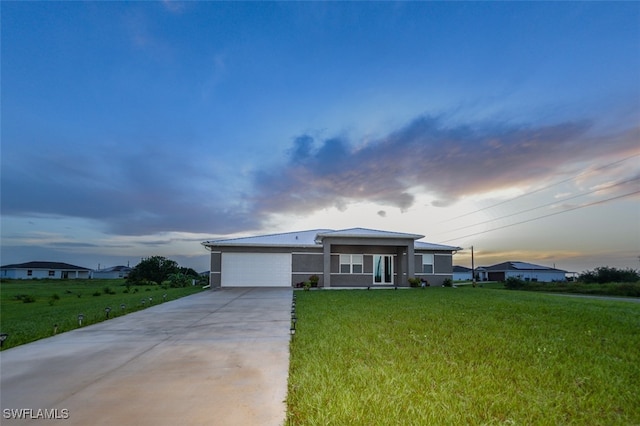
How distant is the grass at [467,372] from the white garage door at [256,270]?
13706 millimetres

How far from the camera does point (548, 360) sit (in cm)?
490

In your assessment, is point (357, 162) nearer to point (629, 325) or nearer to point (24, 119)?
point (629, 325)

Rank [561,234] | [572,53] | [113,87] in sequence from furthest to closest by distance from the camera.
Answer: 1. [561,234]
2. [113,87]
3. [572,53]

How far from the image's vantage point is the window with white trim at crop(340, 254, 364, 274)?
73.8 feet

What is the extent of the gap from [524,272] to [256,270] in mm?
45142

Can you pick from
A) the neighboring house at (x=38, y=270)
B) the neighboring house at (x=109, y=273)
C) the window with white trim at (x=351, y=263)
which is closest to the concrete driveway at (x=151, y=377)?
the window with white trim at (x=351, y=263)

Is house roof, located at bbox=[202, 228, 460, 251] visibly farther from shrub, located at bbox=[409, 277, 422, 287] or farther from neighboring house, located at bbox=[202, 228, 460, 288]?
shrub, located at bbox=[409, 277, 422, 287]

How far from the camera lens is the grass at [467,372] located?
3264 millimetres

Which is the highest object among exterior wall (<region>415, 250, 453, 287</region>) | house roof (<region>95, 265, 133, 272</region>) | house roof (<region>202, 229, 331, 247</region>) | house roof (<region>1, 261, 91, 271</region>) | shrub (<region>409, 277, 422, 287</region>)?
house roof (<region>202, 229, 331, 247</region>)

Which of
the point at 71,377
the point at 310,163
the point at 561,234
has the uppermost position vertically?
the point at 310,163

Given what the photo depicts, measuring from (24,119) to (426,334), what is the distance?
1492cm

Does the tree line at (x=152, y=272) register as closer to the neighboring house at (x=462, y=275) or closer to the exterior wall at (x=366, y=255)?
the exterior wall at (x=366, y=255)

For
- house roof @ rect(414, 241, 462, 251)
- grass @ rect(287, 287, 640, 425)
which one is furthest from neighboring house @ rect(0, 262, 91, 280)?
grass @ rect(287, 287, 640, 425)

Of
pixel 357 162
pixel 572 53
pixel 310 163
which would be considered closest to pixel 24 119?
pixel 310 163
